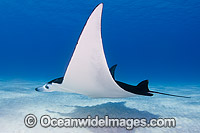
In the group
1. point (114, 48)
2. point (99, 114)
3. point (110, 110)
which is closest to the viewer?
point (99, 114)

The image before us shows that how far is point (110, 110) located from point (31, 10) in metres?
30.4

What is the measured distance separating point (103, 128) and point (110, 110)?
1.01 meters

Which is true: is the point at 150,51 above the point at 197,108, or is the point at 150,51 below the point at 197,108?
above

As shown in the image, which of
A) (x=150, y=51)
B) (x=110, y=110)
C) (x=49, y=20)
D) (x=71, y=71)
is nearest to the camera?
(x=71, y=71)

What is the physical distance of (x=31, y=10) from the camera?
28578mm

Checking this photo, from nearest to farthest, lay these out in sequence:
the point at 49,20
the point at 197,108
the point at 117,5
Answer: the point at 197,108, the point at 117,5, the point at 49,20

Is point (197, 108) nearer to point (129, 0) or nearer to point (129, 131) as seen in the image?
point (129, 131)

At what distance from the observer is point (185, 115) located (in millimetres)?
3449

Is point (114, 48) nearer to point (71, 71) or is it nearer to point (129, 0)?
point (129, 0)

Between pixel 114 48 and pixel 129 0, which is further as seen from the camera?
pixel 114 48

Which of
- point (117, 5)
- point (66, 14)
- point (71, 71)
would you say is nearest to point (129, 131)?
point (71, 71)

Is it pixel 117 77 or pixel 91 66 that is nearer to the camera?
pixel 91 66

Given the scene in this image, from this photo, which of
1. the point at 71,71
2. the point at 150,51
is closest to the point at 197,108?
the point at 71,71

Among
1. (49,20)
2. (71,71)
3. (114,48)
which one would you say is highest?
(114,48)
